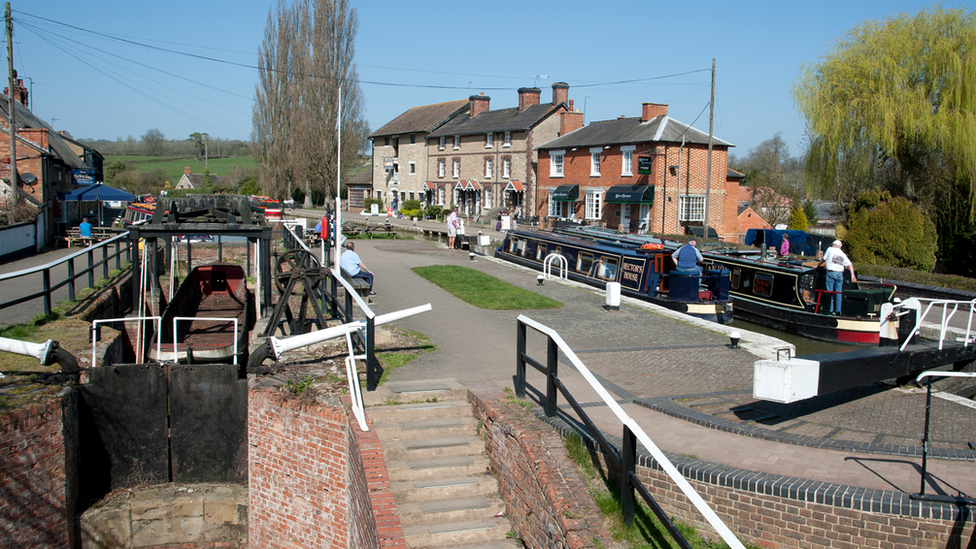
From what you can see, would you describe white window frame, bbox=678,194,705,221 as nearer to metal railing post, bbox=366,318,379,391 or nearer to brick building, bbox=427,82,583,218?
brick building, bbox=427,82,583,218

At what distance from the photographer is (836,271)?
49.2 feet

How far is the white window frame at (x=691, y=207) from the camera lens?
116ft

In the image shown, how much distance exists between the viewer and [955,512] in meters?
4.61

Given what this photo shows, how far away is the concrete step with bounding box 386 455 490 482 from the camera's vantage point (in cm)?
645

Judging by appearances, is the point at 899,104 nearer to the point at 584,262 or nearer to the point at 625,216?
the point at 584,262

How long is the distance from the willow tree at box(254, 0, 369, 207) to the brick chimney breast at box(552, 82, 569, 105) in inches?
574

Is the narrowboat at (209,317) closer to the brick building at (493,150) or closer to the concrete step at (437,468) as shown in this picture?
the concrete step at (437,468)

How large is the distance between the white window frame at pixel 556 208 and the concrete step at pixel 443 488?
3565 cm

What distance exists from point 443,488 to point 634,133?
32.9 meters

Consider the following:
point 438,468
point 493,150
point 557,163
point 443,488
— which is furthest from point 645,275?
point 493,150

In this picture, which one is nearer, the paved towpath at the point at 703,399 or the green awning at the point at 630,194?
the paved towpath at the point at 703,399

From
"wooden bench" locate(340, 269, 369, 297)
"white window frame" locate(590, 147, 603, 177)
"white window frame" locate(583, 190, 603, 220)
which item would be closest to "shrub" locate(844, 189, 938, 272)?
"white window frame" locate(583, 190, 603, 220)

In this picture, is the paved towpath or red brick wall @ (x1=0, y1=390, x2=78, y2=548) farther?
red brick wall @ (x1=0, y1=390, x2=78, y2=548)

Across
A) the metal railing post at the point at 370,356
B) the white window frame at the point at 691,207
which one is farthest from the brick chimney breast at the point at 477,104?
the metal railing post at the point at 370,356
